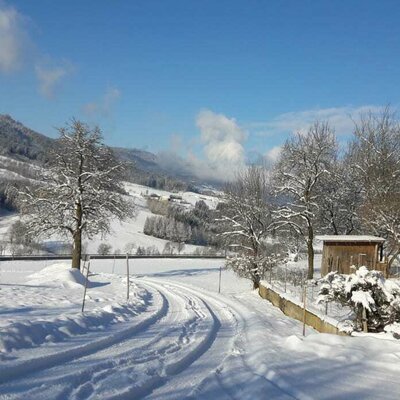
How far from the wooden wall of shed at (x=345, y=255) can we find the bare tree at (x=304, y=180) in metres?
3.54

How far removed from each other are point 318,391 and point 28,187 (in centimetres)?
2693

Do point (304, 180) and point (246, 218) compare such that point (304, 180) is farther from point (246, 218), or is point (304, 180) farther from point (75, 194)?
point (75, 194)

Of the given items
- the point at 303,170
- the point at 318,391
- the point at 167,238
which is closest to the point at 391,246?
the point at 303,170

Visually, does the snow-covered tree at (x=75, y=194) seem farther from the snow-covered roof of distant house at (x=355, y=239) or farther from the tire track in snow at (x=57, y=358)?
the tire track in snow at (x=57, y=358)

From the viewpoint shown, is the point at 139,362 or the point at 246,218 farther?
the point at 246,218

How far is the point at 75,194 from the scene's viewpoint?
29.2 metres

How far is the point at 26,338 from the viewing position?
9.11 metres

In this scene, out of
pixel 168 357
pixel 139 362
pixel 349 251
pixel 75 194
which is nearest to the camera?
pixel 139 362

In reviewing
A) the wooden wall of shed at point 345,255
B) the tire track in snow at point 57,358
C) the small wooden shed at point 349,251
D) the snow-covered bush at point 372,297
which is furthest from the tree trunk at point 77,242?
the snow-covered bush at point 372,297

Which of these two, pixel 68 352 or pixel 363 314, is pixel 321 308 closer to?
pixel 363 314

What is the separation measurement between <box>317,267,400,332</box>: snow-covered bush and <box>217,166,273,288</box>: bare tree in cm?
1749

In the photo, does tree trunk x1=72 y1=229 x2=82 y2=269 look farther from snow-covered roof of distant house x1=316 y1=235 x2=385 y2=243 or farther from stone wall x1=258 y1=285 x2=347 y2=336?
snow-covered roof of distant house x1=316 y1=235 x2=385 y2=243

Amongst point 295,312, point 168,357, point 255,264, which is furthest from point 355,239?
point 168,357

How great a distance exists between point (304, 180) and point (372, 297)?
19568mm
